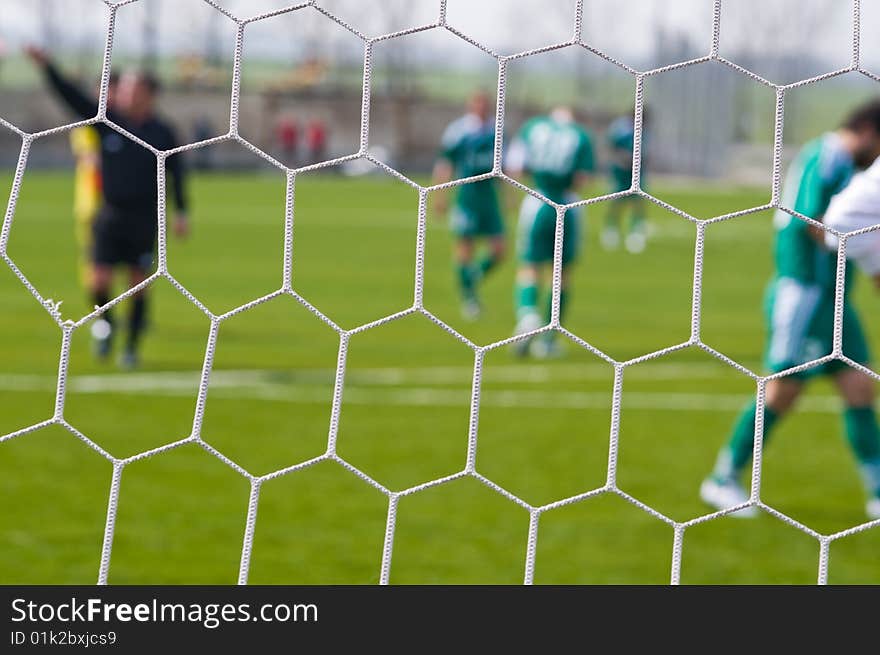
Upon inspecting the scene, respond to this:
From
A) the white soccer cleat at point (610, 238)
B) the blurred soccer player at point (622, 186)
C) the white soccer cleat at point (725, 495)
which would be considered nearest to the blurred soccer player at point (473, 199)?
the blurred soccer player at point (622, 186)

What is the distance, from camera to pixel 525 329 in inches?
382

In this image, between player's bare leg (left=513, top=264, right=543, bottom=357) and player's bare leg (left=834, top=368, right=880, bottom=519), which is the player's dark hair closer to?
player's bare leg (left=834, top=368, right=880, bottom=519)

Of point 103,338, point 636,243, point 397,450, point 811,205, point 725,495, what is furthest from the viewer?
point 636,243

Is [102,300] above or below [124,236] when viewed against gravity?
below

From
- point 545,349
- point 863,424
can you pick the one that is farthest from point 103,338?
point 863,424

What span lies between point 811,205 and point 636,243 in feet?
49.3

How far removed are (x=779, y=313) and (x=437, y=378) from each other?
3322 mm

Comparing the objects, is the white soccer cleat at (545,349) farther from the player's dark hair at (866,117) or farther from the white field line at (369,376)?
the player's dark hair at (866,117)

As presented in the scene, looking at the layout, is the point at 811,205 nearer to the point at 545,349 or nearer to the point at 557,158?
the point at 545,349

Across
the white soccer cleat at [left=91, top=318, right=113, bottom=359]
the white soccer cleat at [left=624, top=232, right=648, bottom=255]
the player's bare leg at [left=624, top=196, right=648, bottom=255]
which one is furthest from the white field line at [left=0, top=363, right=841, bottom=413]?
the player's bare leg at [left=624, top=196, right=648, bottom=255]

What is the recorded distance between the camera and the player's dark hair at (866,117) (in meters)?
4.72

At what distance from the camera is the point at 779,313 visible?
17.4 ft

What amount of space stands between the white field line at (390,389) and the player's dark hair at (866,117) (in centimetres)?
297
